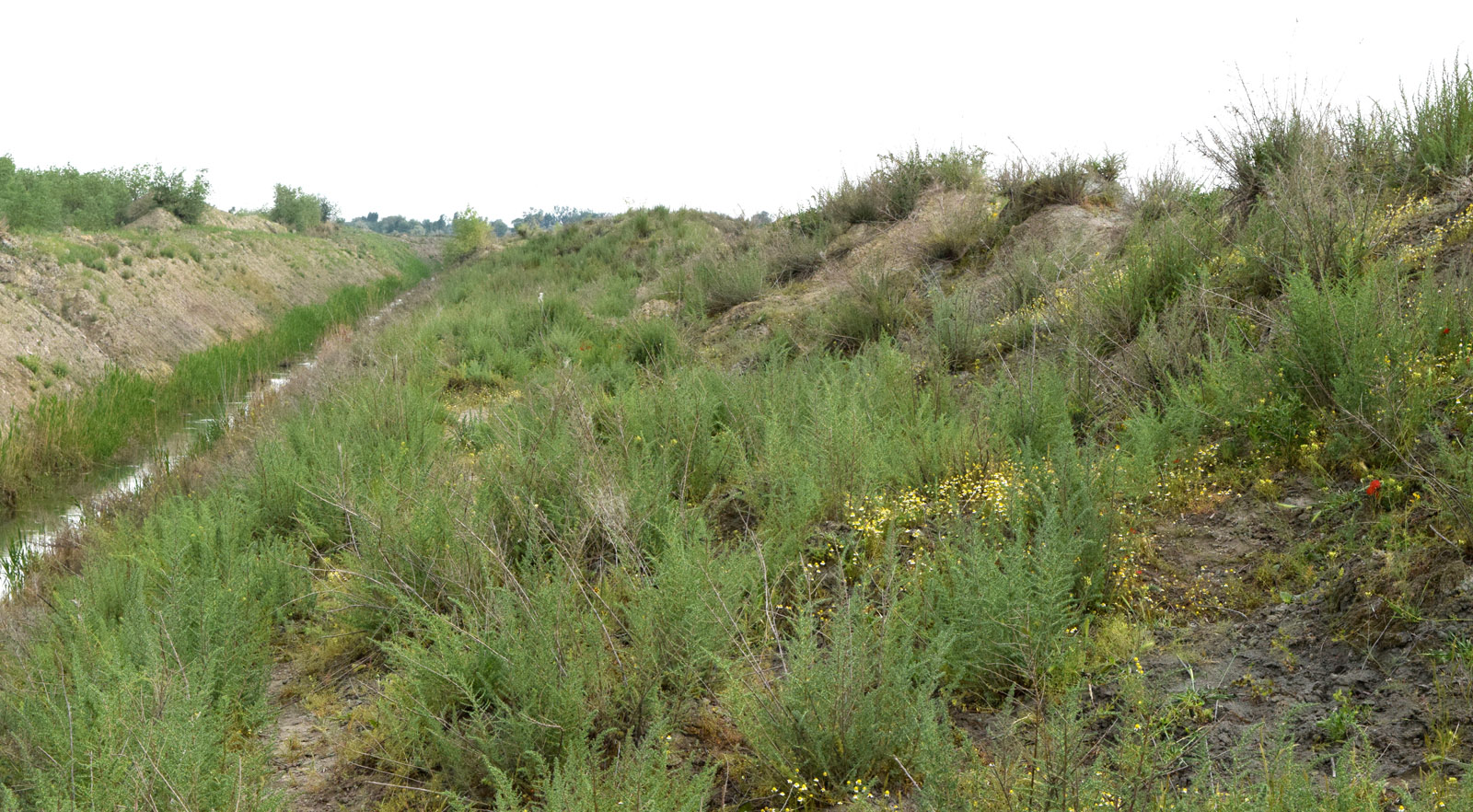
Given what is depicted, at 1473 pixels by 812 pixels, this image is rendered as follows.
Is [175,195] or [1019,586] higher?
[175,195]

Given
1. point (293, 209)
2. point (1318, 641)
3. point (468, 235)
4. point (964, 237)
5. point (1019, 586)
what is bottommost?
point (1318, 641)

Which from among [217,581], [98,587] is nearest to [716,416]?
[217,581]

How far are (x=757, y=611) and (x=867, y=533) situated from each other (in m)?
0.72

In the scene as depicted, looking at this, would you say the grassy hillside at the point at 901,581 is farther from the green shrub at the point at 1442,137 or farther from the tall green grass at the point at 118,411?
the tall green grass at the point at 118,411

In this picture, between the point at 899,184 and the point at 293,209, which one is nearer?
the point at 899,184

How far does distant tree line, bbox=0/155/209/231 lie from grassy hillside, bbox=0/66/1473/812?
24.4m

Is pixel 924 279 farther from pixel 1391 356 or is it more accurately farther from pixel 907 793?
pixel 907 793

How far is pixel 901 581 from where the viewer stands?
3213mm

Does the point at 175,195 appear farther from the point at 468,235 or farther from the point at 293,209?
the point at 293,209

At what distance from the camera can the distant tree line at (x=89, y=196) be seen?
25.0 meters

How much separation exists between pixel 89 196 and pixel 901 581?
47.8 meters

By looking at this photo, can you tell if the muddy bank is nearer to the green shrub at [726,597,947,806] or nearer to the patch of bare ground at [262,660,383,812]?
the patch of bare ground at [262,660,383,812]

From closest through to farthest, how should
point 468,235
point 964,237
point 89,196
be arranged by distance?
point 964,237 < point 89,196 < point 468,235

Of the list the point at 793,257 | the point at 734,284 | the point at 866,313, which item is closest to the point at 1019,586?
the point at 866,313
